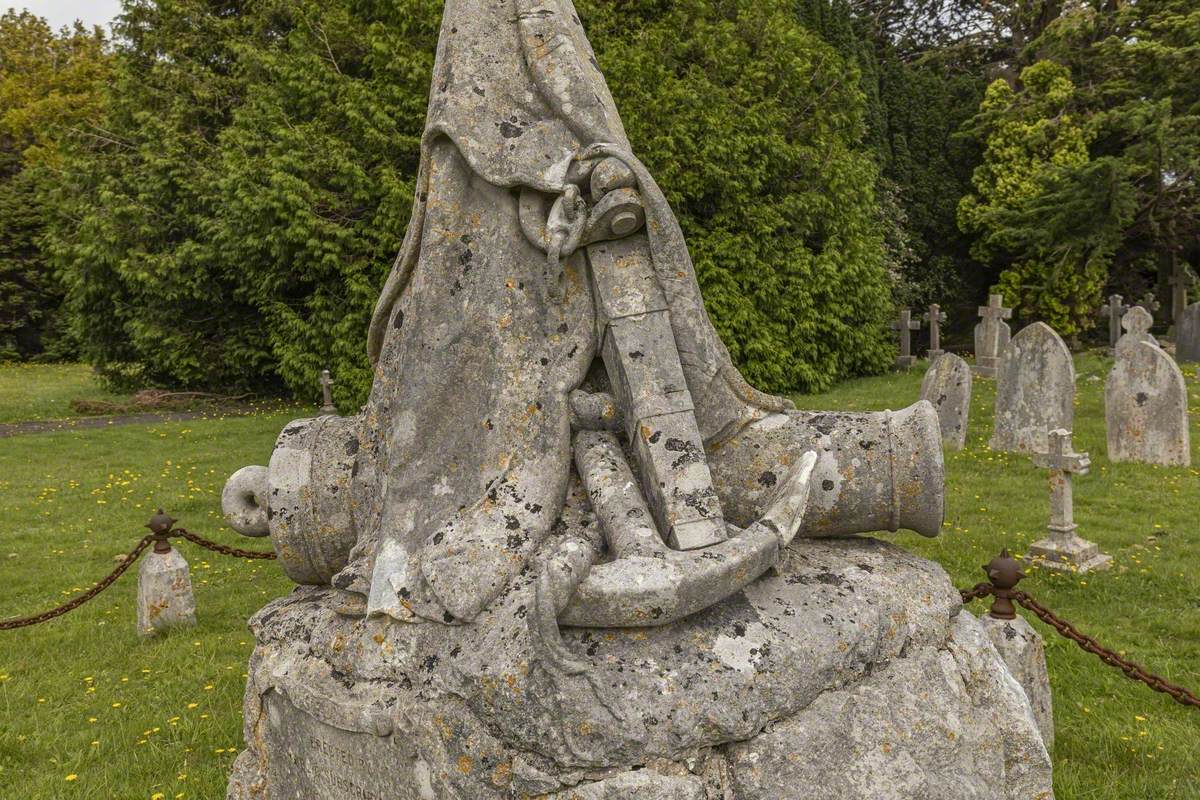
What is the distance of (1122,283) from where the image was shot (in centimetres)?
2328

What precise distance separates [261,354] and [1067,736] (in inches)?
633

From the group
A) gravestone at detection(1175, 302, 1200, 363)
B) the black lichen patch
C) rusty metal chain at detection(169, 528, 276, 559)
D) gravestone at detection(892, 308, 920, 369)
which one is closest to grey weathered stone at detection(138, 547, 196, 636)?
rusty metal chain at detection(169, 528, 276, 559)

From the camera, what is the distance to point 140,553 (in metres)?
6.03

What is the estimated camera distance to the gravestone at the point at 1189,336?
18469 millimetres

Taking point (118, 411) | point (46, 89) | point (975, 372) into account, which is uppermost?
point (46, 89)

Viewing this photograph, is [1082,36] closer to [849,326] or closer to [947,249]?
[947,249]

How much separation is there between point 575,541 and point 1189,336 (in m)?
20.1

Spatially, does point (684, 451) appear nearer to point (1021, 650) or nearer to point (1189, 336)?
point (1021, 650)

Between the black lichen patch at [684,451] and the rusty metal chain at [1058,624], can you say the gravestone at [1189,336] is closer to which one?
the rusty metal chain at [1058,624]

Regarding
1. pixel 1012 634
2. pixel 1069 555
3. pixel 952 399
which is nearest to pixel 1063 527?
pixel 1069 555

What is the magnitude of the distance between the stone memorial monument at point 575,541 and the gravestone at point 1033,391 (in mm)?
7424

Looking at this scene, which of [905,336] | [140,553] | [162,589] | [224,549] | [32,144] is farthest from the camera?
[32,144]

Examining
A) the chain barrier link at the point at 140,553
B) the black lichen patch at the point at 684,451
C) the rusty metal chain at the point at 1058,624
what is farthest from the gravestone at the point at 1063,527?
the chain barrier link at the point at 140,553

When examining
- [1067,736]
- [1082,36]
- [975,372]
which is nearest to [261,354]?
[975,372]
